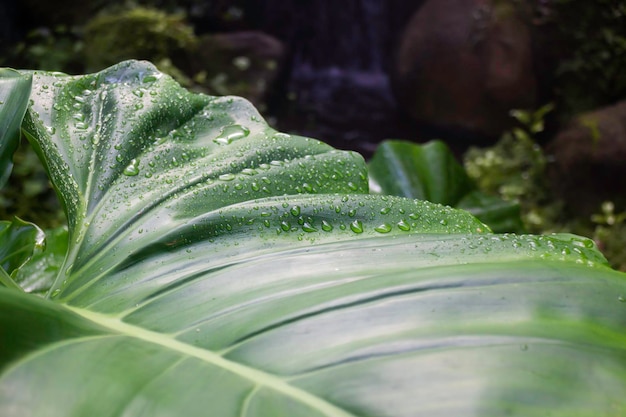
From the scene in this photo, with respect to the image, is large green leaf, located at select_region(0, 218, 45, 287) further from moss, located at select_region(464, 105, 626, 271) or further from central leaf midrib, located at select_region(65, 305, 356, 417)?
moss, located at select_region(464, 105, 626, 271)

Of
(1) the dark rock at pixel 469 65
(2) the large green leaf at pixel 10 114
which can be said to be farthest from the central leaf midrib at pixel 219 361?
(1) the dark rock at pixel 469 65

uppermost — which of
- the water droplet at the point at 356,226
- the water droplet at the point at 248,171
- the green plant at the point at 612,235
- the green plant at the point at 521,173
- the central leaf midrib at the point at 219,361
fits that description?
the water droplet at the point at 248,171

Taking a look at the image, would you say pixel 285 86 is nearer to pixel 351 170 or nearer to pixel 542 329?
pixel 351 170

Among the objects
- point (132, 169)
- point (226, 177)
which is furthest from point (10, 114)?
point (226, 177)

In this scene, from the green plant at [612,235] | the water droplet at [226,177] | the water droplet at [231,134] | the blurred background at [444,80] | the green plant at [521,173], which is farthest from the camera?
the green plant at [521,173]

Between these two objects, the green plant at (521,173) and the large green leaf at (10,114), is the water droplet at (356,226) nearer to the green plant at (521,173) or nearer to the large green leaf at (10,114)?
the large green leaf at (10,114)

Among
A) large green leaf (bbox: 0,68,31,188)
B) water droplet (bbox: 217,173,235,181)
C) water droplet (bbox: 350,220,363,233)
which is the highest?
large green leaf (bbox: 0,68,31,188)

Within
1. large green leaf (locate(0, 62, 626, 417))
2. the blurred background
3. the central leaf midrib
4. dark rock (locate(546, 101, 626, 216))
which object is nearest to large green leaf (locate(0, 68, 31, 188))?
large green leaf (locate(0, 62, 626, 417))
